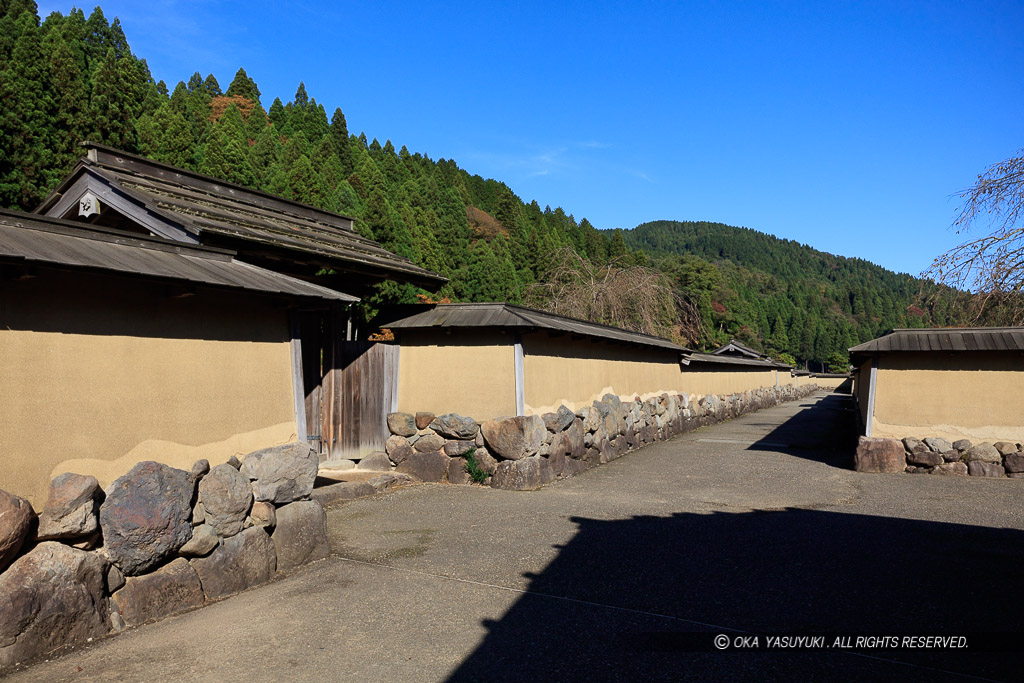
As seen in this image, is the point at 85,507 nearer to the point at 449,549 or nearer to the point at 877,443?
the point at 449,549

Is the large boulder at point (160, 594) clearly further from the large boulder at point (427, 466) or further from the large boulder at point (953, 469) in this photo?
the large boulder at point (953, 469)

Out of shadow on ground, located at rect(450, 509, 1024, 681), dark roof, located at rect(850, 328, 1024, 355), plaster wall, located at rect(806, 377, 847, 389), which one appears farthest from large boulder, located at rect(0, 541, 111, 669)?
plaster wall, located at rect(806, 377, 847, 389)

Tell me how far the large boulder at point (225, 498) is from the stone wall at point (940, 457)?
31.9 ft

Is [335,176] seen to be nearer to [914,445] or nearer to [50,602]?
[914,445]

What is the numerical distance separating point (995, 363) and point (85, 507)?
1199 cm

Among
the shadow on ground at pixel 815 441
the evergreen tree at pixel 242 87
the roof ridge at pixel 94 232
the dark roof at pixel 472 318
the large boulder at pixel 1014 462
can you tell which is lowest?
the shadow on ground at pixel 815 441

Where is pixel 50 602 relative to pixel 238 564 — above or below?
above

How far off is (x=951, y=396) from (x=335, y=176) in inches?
1289

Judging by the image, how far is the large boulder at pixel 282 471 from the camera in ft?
17.2

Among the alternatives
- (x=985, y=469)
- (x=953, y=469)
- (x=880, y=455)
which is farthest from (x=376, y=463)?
(x=985, y=469)

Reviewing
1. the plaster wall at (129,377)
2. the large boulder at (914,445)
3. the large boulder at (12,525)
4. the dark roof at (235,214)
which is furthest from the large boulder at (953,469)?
the large boulder at (12,525)

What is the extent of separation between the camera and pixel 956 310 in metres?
13.1

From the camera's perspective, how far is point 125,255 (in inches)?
187

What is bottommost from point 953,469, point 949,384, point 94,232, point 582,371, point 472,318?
point 953,469
